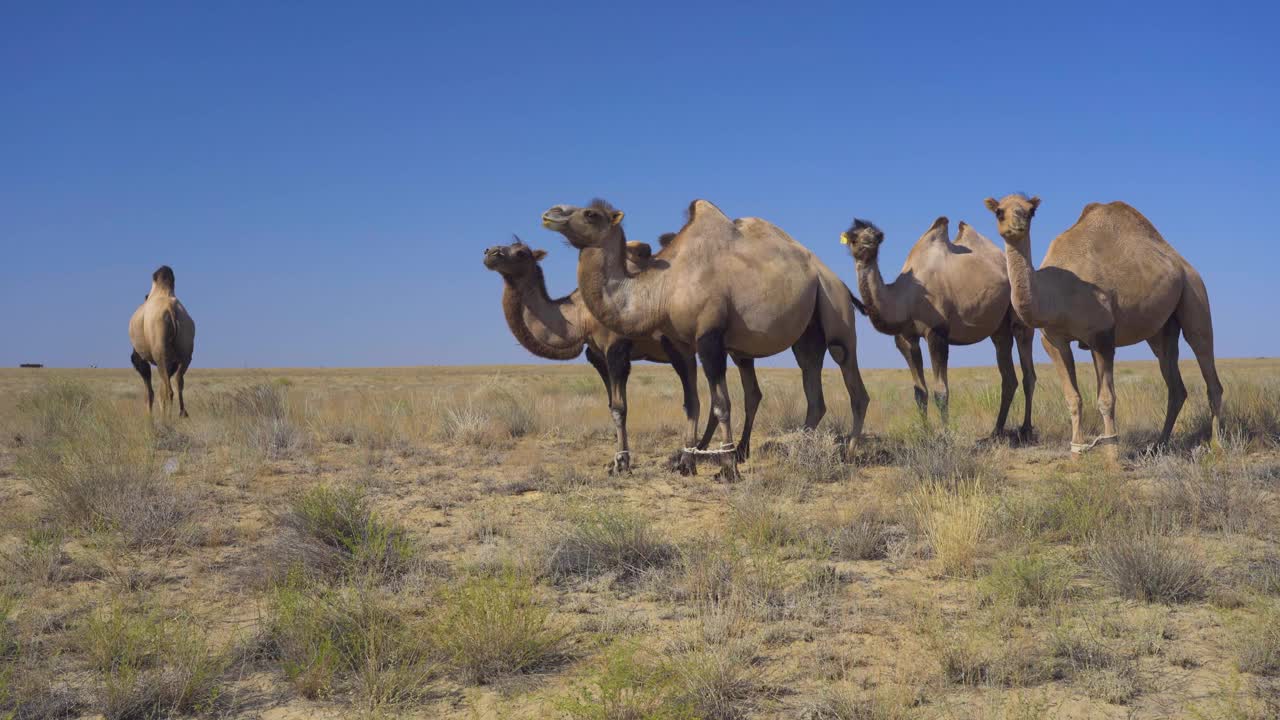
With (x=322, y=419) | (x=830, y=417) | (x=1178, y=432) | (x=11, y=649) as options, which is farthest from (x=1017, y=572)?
(x=322, y=419)

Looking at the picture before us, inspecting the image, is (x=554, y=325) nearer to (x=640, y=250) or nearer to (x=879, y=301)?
(x=640, y=250)

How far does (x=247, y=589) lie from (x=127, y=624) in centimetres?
100

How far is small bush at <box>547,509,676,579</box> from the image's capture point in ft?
19.5

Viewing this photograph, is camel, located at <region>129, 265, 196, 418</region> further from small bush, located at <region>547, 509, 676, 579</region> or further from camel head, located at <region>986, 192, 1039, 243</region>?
camel head, located at <region>986, 192, 1039, 243</region>

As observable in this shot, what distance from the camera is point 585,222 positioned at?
8.97 meters

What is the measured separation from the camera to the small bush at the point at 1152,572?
515 cm

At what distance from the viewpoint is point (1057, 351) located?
10031 mm

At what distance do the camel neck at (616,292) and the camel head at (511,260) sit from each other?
1638mm

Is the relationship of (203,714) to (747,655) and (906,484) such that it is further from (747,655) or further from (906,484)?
(906,484)

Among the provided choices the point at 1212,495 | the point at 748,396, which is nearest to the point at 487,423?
the point at 748,396

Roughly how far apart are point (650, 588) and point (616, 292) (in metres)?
4.19

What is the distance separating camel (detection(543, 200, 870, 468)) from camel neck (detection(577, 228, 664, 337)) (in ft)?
0.03

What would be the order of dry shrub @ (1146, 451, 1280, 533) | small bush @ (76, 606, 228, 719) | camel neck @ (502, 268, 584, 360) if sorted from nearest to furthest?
1. small bush @ (76, 606, 228, 719)
2. dry shrub @ (1146, 451, 1280, 533)
3. camel neck @ (502, 268, 584, 360)

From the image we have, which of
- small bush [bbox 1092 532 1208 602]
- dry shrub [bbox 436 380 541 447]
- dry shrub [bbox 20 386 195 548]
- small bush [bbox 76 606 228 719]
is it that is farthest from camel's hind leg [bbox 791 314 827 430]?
small bush [bbox 76 606 228 719]
